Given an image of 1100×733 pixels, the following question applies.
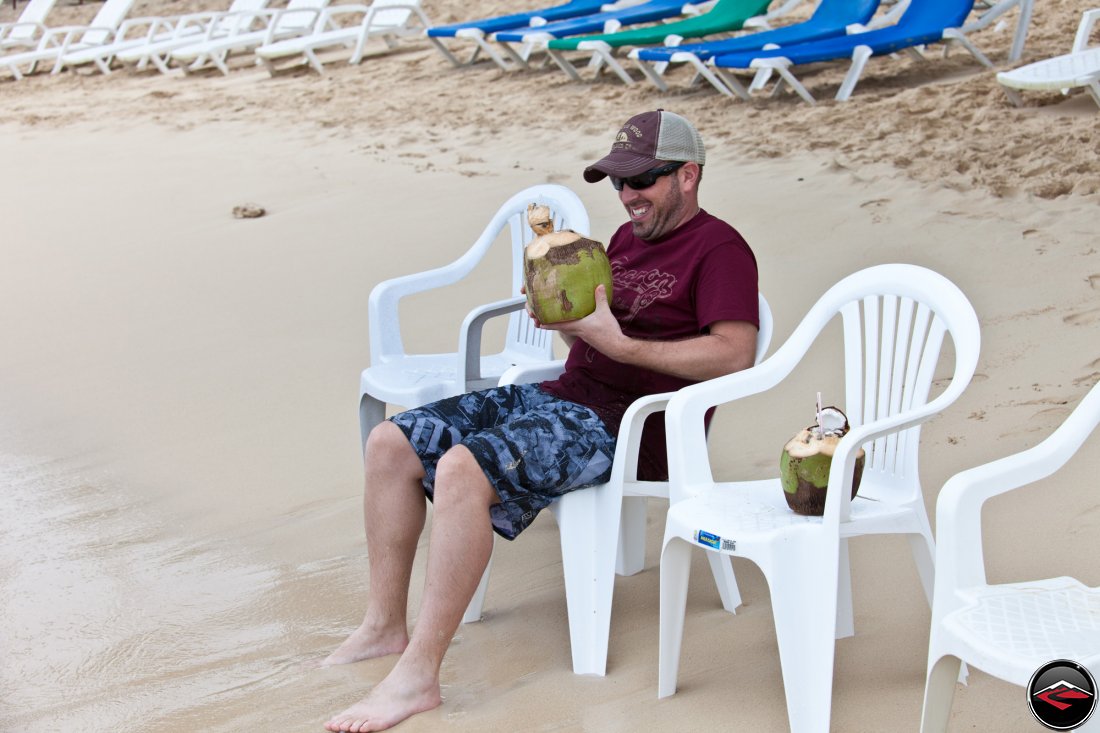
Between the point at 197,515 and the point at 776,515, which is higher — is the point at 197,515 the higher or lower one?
the lower one

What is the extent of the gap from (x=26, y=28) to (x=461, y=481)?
58.6ft

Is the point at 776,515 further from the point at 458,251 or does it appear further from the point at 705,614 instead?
the point at 458,251

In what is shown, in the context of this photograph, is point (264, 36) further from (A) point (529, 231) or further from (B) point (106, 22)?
(A) point (529, 231)

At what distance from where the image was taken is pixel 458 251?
6.93 m

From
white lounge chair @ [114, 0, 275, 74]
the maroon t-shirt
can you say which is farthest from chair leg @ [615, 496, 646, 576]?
white lounge chair @ [114, 0, 275, 74]

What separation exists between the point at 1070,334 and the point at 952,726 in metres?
2.34

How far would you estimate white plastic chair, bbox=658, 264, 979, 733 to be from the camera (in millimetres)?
2414

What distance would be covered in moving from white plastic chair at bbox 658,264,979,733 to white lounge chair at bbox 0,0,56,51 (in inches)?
663

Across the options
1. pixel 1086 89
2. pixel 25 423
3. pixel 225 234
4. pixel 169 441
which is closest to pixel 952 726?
pixel 169 441

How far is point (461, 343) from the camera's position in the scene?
3668 millimetres

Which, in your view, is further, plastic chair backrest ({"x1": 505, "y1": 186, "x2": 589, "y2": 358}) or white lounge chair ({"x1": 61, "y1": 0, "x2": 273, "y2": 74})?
white lounge chair ({"x1": 61, "y1": 0, "x2": 273, "y2": 74})

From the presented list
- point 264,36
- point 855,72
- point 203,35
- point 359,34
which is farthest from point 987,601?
point 203,35

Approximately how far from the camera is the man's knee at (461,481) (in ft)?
9.07

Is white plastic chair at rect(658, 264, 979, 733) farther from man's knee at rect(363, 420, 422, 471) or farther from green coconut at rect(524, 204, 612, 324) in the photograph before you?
man's knee at rect(363, 420, 422, 471)
